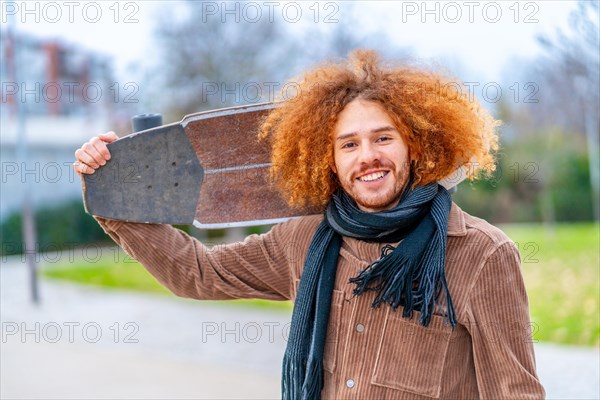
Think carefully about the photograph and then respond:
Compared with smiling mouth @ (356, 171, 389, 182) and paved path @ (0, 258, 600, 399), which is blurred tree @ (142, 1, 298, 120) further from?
smiling mouth @ (356, 171, 389, 182)

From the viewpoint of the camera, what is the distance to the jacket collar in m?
2.17

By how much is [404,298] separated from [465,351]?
0.26 metres

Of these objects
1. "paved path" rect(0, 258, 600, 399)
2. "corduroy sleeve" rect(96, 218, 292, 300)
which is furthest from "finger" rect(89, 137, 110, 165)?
"paved path" rect(0, 258, 600, 399)

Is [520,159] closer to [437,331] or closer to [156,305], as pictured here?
[156,305]

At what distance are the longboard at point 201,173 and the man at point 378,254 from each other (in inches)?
3.4

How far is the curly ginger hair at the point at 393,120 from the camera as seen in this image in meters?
2.27

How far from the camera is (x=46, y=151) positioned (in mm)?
26016

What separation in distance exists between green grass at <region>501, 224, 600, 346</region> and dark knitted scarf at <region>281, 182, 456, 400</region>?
8.12 feet

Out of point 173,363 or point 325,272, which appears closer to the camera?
point 325,272

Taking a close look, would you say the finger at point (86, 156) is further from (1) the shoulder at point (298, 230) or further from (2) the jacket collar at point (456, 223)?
(2) the jacket collar at point (456, 223)

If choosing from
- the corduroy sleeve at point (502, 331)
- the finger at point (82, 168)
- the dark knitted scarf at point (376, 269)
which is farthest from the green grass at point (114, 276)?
the corduroy sleeve at point (502, 331)

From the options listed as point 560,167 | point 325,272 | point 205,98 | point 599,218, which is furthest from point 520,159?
point 325,272

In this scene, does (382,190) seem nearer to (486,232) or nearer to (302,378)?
(486,232)

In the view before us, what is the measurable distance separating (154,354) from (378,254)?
5362mm
